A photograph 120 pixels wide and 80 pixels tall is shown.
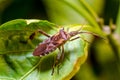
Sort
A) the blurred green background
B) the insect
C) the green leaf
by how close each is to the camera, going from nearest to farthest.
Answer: the green leaf → the insect → the blurred green background

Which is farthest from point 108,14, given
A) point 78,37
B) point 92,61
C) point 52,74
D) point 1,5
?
point 52,74

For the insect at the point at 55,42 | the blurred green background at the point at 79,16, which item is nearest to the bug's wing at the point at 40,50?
the insect at the point at 55,42

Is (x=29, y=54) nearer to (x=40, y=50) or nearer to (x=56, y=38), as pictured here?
(x=40, y=50)

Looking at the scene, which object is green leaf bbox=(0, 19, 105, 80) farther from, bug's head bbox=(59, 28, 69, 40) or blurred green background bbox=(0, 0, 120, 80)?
blurred green background bbox=(0, 0, 120, 80)

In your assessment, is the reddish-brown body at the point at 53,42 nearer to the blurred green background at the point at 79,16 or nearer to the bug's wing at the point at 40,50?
the bug's wing at the point at 40,50

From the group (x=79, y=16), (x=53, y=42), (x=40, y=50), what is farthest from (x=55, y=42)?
(x=79, y=16)

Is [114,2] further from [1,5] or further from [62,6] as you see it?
[1,5]

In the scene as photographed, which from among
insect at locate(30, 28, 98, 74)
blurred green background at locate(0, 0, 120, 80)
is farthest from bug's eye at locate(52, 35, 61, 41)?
blurred green background at locate(0, 0, 120, 80)
